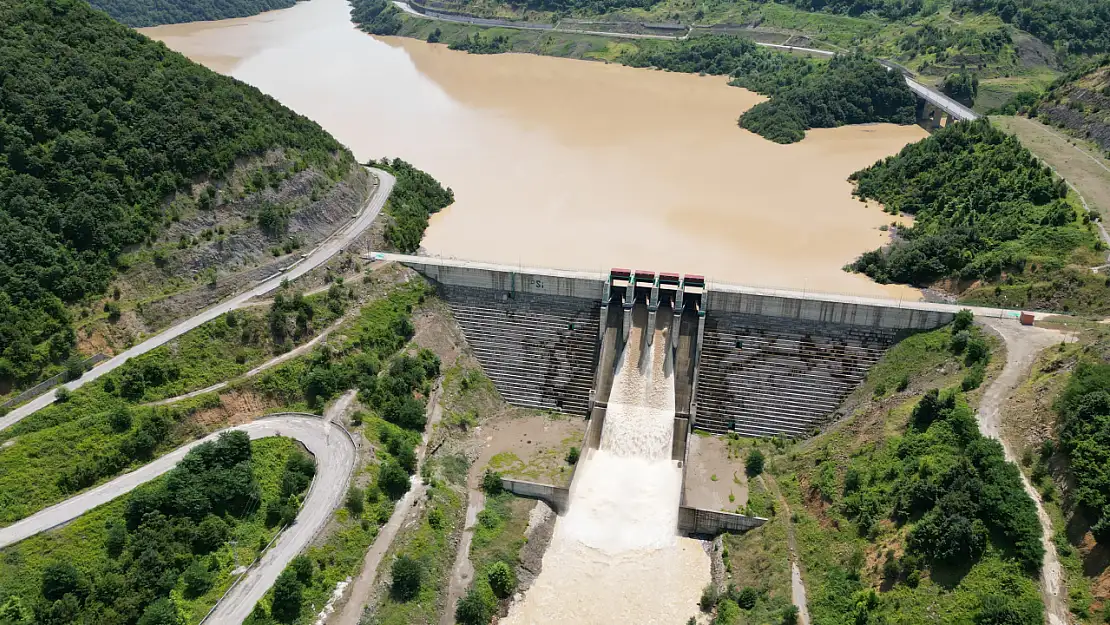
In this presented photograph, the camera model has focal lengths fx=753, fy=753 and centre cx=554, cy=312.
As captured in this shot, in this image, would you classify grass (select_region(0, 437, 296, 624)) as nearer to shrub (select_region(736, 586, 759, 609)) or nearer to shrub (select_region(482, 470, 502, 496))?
shrub (select_region(482, 470, 502, 496))

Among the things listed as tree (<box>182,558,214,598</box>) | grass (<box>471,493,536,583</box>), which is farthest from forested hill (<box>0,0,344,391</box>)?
grass (<box>471,493,536,583</box>)

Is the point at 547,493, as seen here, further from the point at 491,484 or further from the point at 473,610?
the point at 473,610

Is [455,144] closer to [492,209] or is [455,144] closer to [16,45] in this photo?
[492,209]

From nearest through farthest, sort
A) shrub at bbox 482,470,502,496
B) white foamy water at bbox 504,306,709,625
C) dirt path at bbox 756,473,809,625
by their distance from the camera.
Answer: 1. dirt path at bbox 756,473,809,625
2. white foamy water at bbox 504,306,709,625
3. shrub at bbox 482,470,502,496

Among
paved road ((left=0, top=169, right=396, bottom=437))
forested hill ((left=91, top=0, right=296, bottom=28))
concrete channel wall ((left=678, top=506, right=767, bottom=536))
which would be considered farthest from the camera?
forested hill ((left=91, top=0, right=296, bottom=28))

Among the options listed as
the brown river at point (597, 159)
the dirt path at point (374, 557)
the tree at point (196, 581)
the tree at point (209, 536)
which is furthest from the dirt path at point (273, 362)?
the brown river at point (597, 159)

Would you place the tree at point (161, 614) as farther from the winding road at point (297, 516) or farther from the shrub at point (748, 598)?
the shrub at point (748, 598)

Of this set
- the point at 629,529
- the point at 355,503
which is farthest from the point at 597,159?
the point at 355,503

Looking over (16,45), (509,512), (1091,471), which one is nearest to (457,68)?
(16,45)
